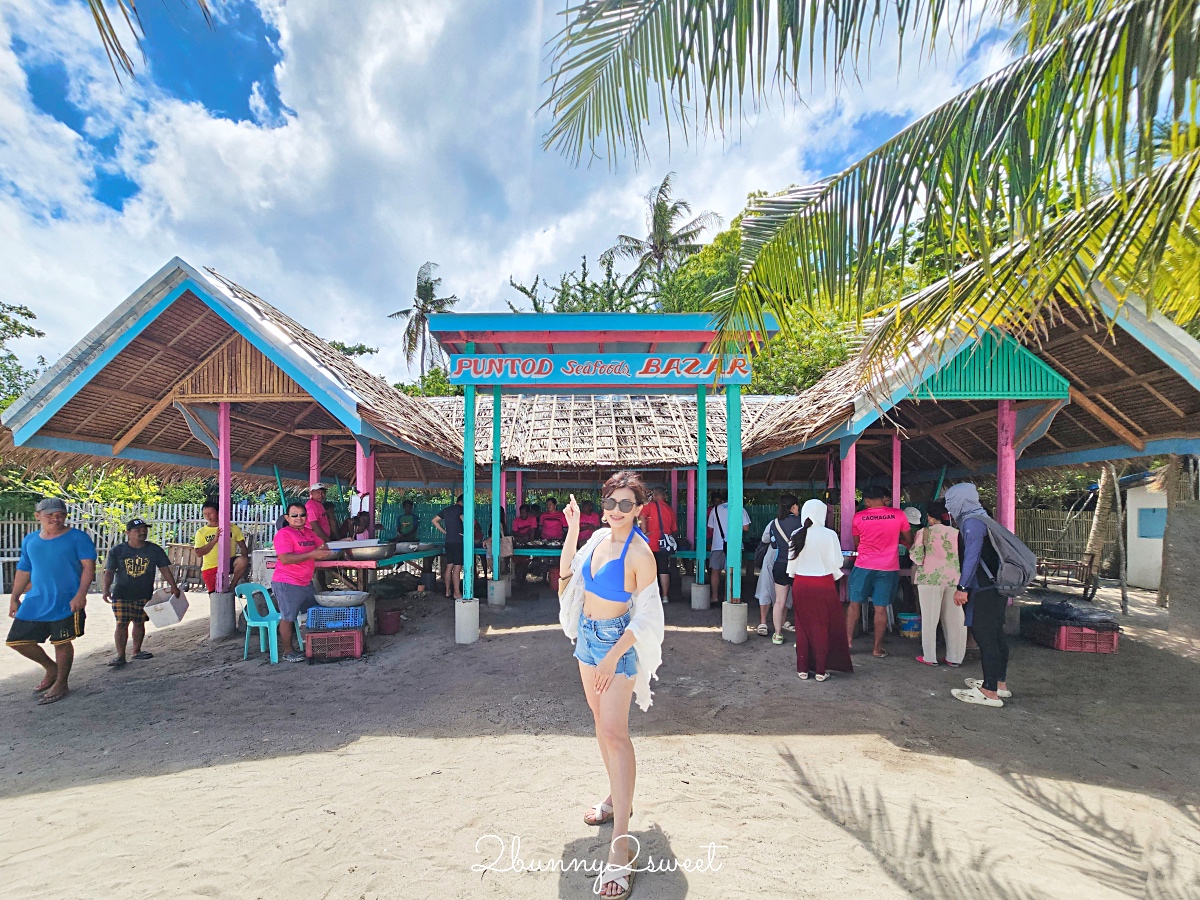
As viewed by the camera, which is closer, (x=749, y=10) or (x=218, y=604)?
(x=749, y=10)

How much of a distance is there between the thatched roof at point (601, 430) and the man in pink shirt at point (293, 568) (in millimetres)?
4031

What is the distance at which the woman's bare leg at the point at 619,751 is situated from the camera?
8.89 ft

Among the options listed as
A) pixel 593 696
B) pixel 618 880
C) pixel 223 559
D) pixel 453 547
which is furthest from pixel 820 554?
pixel 223 559

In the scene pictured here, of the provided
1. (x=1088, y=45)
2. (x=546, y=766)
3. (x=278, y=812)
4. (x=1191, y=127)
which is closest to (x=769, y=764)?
(x=546, y=766)

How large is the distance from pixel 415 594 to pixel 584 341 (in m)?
5.62

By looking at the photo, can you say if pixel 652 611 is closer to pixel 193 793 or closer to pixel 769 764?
pixel 769 764

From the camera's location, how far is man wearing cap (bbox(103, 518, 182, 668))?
20.0 ft

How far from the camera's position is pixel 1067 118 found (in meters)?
2.57

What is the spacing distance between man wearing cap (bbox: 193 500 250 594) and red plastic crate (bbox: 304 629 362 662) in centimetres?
191

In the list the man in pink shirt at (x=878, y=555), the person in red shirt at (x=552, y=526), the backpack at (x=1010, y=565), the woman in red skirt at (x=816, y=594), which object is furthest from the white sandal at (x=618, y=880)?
the person in red shirt at (x=552, y=526)

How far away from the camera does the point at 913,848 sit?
2959 mm

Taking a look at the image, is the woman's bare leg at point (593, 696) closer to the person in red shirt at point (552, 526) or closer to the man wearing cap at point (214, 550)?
the man wearing cap at point (214, 550)

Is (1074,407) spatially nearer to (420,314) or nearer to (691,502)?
(691,502)

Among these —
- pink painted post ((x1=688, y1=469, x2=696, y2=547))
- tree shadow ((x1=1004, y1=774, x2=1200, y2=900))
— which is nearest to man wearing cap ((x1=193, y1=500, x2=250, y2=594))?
pink painted post ((x1=688, y1=469, x2=696, y2=547))
